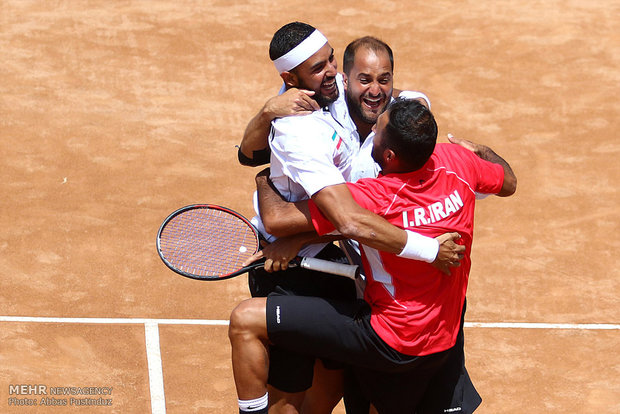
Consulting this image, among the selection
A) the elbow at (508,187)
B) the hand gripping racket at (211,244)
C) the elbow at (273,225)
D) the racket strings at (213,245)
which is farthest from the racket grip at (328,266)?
the elbow at (508,187)

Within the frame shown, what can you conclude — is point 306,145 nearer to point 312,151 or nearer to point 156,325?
point 312,151

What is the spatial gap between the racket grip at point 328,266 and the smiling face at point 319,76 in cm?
100

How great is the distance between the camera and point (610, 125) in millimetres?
12477

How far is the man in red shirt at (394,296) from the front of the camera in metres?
5.80

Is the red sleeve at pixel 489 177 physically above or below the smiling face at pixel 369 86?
below

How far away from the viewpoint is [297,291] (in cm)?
643

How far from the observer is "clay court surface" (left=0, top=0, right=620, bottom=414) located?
844 centimetres

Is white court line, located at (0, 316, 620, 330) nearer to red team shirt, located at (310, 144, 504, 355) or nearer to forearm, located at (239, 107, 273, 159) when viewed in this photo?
forearm, located at (239, 107, 273, 159)

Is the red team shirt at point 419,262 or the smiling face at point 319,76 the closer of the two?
the red team shirt at point 419,262

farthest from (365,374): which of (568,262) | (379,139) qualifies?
(568,262)

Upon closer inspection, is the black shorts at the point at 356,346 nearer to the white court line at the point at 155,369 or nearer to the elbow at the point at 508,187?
the elbow at the point at 508,187

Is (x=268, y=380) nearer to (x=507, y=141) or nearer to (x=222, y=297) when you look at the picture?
(x=222, y=297)

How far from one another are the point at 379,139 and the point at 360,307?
1.00 metres

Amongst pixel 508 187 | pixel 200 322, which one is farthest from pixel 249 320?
pixel 200 322
